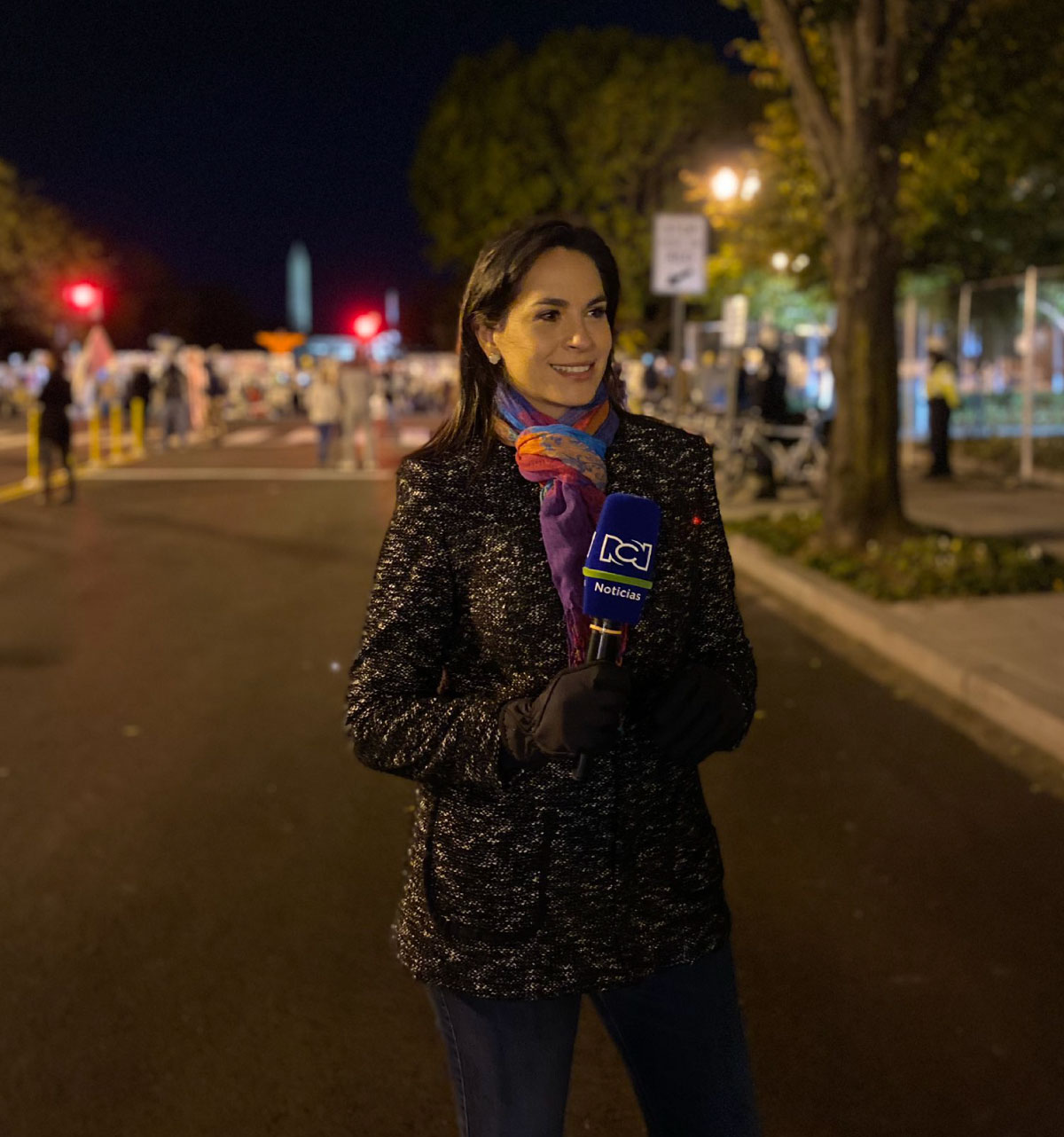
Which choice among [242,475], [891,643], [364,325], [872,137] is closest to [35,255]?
[364,325]

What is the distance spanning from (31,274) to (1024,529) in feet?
153

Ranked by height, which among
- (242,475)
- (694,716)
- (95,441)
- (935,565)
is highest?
(694,716)

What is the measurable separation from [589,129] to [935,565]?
40426 mm

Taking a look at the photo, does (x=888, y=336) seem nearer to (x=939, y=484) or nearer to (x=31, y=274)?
(x=939, y=484)

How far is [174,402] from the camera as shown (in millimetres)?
30172

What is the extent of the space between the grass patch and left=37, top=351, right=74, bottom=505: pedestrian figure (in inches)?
339

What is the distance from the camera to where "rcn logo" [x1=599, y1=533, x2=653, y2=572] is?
201cm

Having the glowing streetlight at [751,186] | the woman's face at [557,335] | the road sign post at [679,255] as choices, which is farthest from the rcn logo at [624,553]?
the glowing streetlight at [751,186]

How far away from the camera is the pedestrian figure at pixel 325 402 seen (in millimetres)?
23922

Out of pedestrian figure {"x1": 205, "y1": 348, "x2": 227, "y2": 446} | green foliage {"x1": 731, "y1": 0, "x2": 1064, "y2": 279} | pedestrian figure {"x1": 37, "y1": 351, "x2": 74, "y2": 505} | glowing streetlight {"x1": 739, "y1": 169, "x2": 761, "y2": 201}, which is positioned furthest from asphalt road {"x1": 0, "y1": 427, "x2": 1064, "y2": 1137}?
pedestrian figure {"x1": 205, "y1": 348, "x2": 227, "y2": 446}

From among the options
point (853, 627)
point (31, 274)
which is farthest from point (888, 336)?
point (31, 274)

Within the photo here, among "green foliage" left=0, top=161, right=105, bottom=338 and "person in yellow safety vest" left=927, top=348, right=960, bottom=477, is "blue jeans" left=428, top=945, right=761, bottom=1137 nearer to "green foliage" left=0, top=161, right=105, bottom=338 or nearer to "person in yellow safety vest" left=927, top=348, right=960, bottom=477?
"person in yellow safety vest" left=927, top=348, right=960, bottom=477

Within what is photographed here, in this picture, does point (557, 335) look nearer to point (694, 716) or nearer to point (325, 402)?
point (694, 716)

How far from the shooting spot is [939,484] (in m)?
19.8
